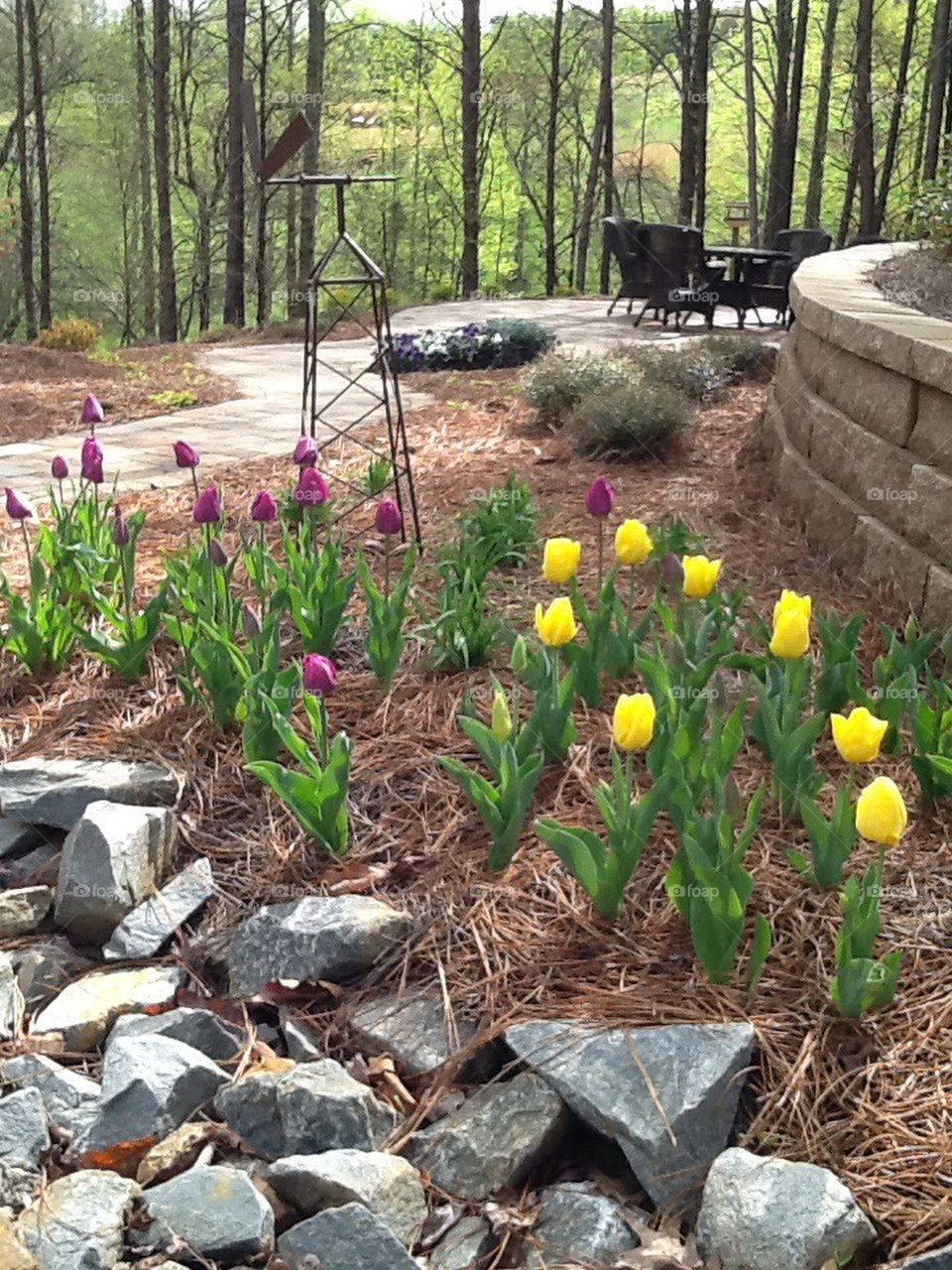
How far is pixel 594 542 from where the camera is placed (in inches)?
172

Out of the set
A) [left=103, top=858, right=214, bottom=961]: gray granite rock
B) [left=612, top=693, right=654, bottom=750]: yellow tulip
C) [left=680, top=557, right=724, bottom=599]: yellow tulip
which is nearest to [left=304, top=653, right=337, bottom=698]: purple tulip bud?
[left=103, top=858, right=214, bottom=961]: gray granite rock

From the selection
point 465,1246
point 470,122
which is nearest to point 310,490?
point 465,1246

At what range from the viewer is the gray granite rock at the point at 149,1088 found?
6.66 feet

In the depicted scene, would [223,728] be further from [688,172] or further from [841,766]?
[688,172]

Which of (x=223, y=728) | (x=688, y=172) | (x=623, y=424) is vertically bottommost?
(x=223, y=728)

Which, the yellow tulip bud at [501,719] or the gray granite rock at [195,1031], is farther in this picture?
the yellow tulip bud at [501,719]

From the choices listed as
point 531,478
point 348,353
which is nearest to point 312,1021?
point 531,478

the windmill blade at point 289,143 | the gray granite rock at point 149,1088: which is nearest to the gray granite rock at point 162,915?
the gray granite rock at point 149,1088

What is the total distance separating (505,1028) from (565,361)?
181 inches

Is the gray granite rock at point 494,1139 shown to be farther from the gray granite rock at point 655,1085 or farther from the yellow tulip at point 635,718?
the yellow tulip at point 635,718

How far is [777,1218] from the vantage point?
171 centimetres

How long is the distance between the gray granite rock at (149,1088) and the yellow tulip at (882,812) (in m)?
1.06

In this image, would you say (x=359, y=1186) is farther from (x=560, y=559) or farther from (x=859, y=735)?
(x=560, y=559)

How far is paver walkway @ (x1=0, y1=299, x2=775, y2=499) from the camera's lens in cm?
577
